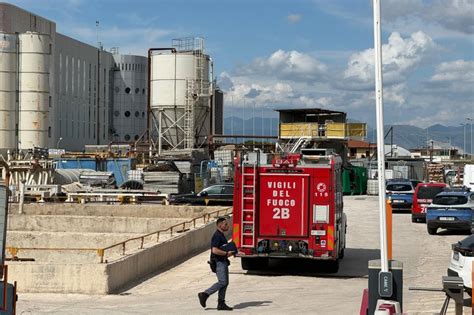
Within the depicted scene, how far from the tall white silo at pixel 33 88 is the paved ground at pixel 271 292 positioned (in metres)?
43.3

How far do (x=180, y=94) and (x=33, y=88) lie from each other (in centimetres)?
1240

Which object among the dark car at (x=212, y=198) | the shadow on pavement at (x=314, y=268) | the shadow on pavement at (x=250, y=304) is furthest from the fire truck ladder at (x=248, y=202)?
the dark car at (x=212, y=198)

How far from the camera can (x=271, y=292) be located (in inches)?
614

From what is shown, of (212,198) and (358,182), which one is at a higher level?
(358,182)

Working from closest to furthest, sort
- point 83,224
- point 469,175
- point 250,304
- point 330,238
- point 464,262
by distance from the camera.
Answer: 1. point 464,262
2. point 250,304
3. point 330,238
4. point 83,224
5. point 469,175

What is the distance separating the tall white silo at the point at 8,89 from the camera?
201 feet

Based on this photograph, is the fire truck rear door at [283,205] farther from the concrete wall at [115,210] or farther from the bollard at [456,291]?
the concrete wall at [115,210]

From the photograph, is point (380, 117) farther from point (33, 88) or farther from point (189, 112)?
point (189, 112)

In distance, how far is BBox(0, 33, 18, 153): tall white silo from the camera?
61.1m

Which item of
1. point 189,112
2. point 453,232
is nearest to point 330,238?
point 453,232

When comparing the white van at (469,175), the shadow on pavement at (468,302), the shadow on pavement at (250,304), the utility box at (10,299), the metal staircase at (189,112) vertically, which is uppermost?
the metal staircase at (189,112)

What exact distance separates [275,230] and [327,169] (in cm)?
177

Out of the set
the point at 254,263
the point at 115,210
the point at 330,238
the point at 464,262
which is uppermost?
the point at 115,210

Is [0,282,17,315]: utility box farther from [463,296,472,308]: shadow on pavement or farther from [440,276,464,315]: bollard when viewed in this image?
[463,296,472,308]: shadow on pavement
